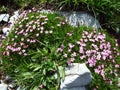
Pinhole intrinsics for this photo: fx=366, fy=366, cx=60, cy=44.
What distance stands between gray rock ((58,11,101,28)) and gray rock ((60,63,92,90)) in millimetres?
1902

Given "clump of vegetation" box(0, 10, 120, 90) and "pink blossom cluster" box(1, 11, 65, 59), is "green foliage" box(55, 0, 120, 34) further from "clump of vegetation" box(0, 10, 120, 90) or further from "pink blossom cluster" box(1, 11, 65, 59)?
"pink blossom cluster" box(1, 11, 65, 59)

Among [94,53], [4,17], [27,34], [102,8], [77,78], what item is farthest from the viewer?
[4,17]

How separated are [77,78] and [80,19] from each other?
2.25 meters

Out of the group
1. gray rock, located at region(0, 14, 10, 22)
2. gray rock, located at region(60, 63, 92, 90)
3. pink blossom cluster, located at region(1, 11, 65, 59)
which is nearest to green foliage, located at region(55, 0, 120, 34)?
pink blossom cluster, located at region(1, 11, 65, 59)

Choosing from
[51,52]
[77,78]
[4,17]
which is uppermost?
[4,17]

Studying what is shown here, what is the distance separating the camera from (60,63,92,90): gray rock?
6348mm

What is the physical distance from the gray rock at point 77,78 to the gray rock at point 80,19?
190cm

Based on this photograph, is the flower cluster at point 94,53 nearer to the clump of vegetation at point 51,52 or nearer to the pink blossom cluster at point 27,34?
the clump of vegetation at point 51,52

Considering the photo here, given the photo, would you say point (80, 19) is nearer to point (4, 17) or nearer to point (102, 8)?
point (102, 8)

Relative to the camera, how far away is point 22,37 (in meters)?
7.31

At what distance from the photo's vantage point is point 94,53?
7039 millimetres

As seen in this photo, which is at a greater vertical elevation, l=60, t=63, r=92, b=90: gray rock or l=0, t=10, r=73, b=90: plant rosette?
l=0, t=10, r=73, b=90: plant rosette

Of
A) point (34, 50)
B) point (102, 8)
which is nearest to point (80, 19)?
point (102, 8)

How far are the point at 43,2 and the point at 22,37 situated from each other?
1.71 m
